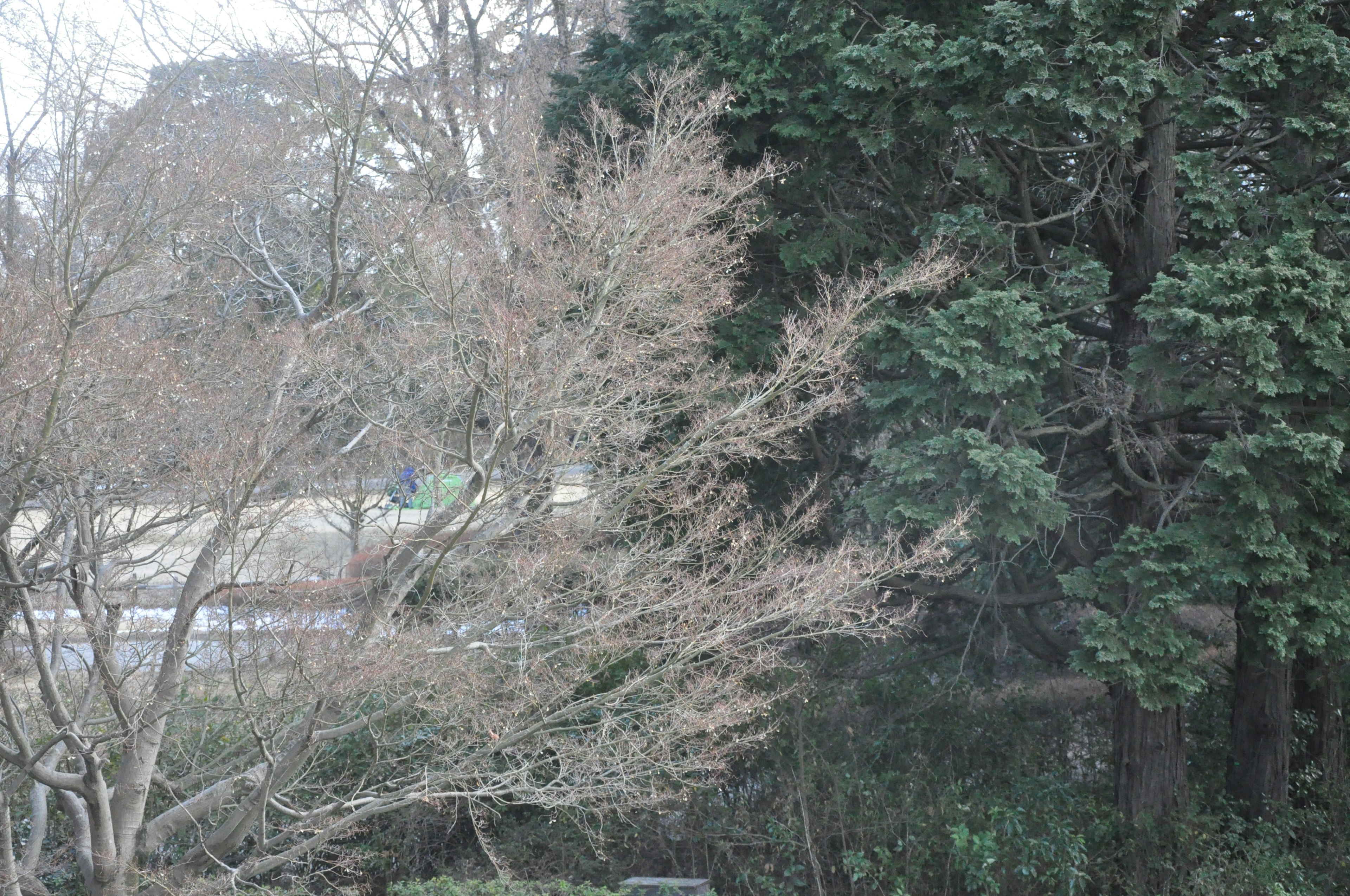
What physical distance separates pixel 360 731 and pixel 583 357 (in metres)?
4.06

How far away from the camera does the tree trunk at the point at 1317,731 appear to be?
8.51m

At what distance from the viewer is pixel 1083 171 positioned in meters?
8.12

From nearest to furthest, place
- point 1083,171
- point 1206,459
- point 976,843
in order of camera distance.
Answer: point 1206,459
point 976,843
point 1083,171

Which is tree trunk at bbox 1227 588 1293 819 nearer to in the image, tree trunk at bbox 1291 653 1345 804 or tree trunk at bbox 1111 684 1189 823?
tree trunk at bbox 1291 653 1345 804

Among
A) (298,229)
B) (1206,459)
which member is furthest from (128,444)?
(1206,459)

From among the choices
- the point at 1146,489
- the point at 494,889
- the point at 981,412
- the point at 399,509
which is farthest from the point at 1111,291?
the point at 494,889

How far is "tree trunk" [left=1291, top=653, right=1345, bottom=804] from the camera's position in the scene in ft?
27.9

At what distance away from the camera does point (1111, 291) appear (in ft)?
27.4

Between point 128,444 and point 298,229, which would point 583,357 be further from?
point 298,229

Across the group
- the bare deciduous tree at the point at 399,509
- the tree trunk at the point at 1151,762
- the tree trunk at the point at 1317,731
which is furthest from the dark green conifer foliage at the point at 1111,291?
the bare deciduous tree at the point at 399,509

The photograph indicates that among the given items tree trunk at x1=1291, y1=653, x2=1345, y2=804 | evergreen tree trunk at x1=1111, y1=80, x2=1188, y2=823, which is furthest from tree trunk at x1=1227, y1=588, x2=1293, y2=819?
evergreen tree trunk at x1=1111, y1=80, x2=1188, y2=823

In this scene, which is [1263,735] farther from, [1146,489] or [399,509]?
[399,509]

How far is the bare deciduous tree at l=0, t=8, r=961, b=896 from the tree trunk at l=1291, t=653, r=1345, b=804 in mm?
3542

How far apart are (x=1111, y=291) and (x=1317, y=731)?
4.18 m
